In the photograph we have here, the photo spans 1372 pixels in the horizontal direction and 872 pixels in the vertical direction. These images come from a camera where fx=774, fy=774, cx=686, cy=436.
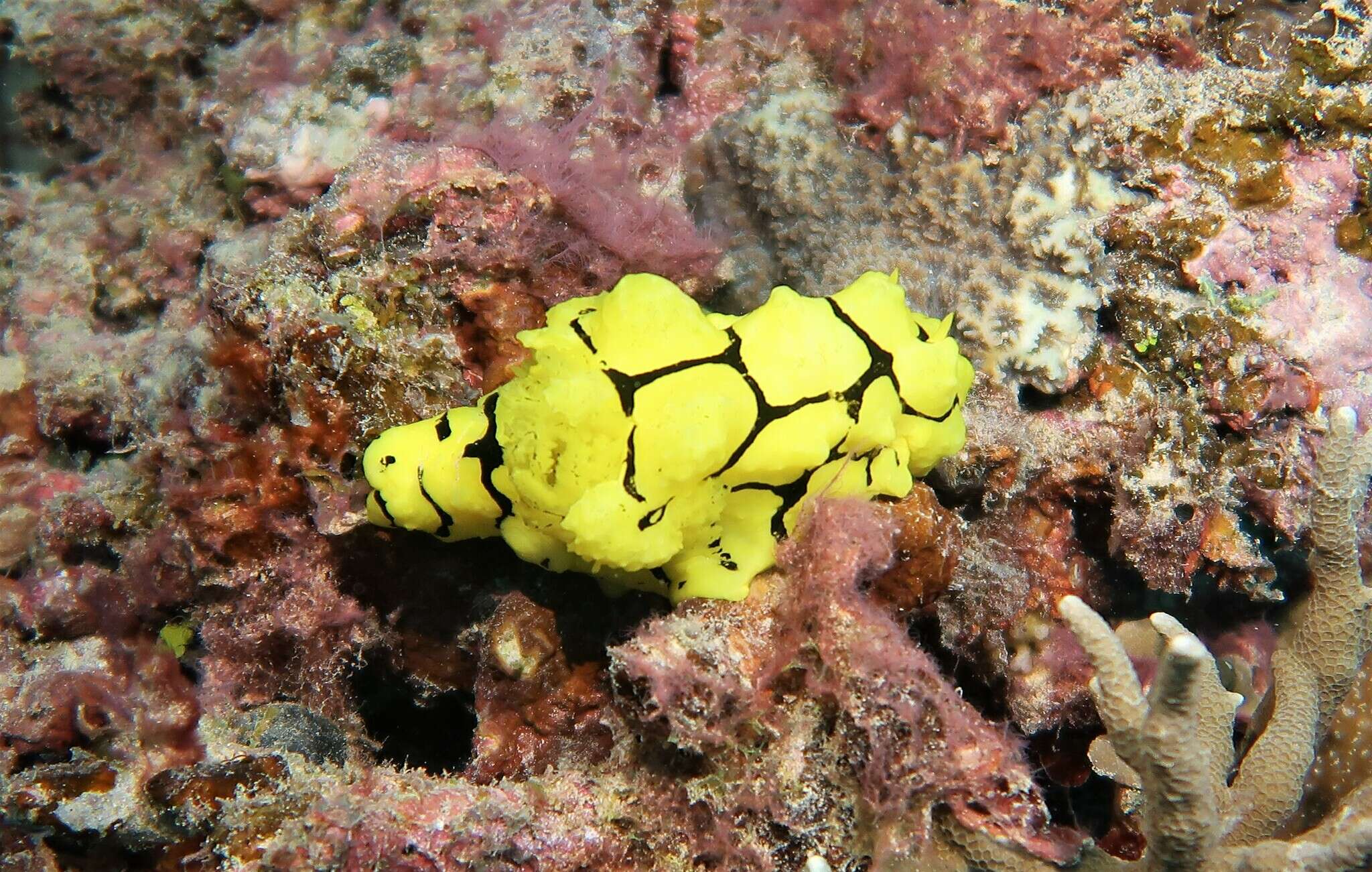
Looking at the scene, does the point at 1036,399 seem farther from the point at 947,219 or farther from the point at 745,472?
the point at 745,472

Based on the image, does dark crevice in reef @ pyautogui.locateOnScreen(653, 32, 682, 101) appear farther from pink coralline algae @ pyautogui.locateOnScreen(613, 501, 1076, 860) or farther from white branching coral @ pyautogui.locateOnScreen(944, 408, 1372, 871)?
white branching coral @ pyautogui.locateOnScreen(944, 408, 1372, 871)

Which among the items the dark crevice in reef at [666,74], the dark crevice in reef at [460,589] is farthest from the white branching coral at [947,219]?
the dark crevice in reef at [460,589]

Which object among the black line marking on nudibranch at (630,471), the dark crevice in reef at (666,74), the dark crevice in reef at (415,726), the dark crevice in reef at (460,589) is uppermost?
the dark crevice in reef at (666,74)

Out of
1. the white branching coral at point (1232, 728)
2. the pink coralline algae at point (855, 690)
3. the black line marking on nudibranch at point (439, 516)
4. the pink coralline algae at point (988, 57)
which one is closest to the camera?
the white branching coral at point (1232, 728)

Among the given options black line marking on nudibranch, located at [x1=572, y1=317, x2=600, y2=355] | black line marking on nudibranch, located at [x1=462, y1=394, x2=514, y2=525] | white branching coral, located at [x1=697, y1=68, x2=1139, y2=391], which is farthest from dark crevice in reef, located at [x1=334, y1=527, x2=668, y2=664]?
white branching coral, located at [x1=697, y1=68, x2=1139, y2=391]

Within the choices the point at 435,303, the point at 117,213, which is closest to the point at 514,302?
→ the point at 435,303

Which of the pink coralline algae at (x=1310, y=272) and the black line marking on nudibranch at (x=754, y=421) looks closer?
the black line marking on nudibranch at (x=754, y=421)

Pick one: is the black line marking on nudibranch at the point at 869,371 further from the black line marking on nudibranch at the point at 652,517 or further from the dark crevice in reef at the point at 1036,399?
the dark crevice in reef at the point at 1036,399
